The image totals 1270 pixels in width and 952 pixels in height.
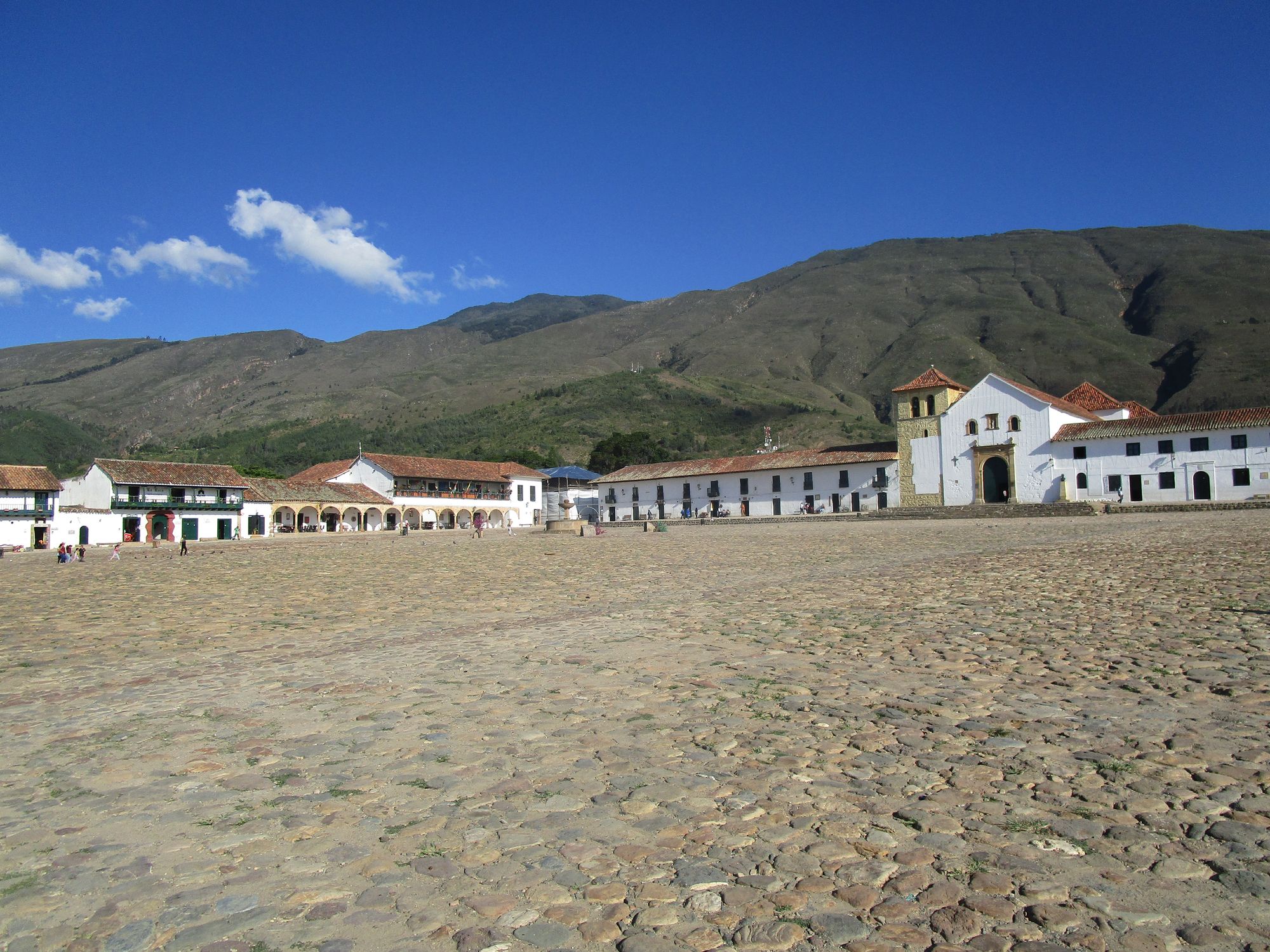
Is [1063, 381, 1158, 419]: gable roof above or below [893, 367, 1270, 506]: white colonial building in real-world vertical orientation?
above

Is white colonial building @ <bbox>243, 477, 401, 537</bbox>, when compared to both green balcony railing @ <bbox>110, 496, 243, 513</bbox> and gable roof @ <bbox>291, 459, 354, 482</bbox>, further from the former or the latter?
gable roof @ <bbox>291, 459, 354, 482</bbox>

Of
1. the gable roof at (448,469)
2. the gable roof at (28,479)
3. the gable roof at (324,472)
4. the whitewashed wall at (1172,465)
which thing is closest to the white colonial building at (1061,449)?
the whitewashed wall at (1172,465)

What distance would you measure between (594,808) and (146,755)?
8.12ft

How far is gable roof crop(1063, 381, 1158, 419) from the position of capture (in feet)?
177

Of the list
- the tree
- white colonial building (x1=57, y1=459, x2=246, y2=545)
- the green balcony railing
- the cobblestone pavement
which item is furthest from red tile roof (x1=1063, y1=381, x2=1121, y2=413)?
white colonial building (x1=57, y1=459, x2=246, y2=545)

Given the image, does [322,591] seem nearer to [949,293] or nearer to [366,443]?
[366,443]

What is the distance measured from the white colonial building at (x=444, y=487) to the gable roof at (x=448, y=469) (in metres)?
0.05

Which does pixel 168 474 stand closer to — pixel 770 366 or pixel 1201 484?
pixel 1201 484

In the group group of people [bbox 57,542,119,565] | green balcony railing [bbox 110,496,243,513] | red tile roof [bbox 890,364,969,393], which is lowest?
group of people [bbox 57,542,119,565]

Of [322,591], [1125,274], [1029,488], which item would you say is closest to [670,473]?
[1029,488]

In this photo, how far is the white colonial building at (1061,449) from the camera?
136ft

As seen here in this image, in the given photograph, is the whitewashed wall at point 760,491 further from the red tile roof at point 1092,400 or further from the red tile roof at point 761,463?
the red tile roof at point 1092,400

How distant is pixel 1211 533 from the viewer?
787 inches

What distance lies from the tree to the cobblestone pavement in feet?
236
